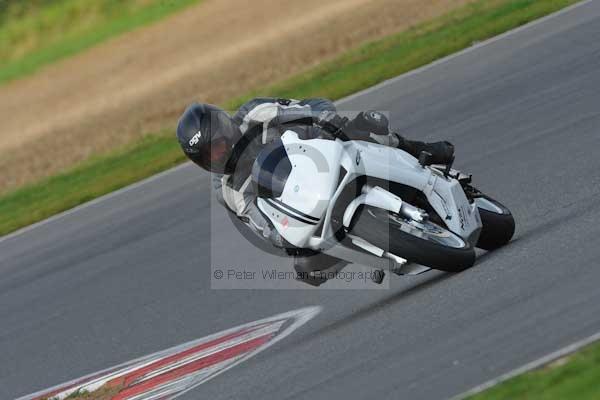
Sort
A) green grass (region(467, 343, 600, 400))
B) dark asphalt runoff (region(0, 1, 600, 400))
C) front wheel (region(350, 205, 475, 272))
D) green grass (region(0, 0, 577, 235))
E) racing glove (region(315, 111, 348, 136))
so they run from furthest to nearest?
green grass (region(0, 0, 577, 235)) < racing glove (region(315, 111, 348, 136)) < front wheel (region(350, 205, 475, 272)) < dark asphalt runoff (region(0, 1, 600, 400)) < green grass (region(467, 343, 600, 400))

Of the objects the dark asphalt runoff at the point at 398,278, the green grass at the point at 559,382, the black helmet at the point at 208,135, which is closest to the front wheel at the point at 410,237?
the dark asphalt runoff at the point at 398,278

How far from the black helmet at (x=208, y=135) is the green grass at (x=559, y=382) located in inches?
97.7

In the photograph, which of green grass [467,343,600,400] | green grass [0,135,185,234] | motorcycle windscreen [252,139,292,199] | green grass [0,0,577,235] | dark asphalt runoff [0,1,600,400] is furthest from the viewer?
green grass [0,0,577,235]

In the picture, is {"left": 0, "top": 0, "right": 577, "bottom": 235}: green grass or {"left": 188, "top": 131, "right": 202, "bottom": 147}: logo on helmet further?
{"left": 0, "top": 0, "right": 577, "bottom": 235}: green grass

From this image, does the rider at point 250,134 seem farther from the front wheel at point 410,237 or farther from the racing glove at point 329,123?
the front wheel at point 410,237

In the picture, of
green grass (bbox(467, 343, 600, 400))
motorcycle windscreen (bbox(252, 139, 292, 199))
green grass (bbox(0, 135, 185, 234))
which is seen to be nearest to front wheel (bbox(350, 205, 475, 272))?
motorcycle windscreen (bbox(252, 139, 292, 199))

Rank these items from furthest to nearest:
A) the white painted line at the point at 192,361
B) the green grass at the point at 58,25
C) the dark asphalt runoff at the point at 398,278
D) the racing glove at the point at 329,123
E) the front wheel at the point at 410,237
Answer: the green grass at the point at 58,25 → the white painted line at the point at 192,361 → the racing glove at the point at 329,123 → the front wheel at the point at 410,237 → the dark asphalt runoff at the point at 398,278

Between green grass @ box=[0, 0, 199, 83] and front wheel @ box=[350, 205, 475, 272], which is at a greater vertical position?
green grass @ box=[0, 0, 199, 83]

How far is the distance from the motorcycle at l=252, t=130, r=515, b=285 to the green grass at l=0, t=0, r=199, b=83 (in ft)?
59.1

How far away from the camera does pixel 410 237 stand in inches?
251

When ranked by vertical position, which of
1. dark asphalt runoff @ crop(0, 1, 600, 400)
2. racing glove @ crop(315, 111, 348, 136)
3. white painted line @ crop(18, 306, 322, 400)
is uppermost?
racing glove @ crop(315, 111, 348, 136)

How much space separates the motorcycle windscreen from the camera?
21.4 feet

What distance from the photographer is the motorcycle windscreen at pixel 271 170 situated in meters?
6.53

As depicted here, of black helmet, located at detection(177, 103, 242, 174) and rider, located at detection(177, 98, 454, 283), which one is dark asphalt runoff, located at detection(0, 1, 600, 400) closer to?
rider, located at detection(177, 98, 454, 283)
